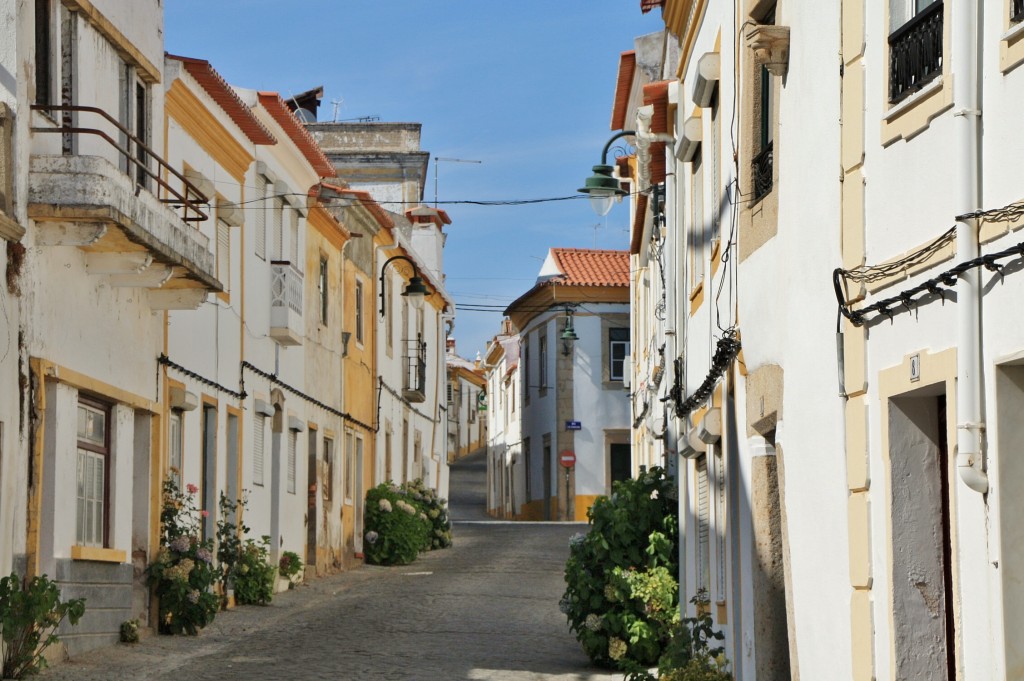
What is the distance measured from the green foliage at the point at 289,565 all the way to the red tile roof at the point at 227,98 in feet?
19.8

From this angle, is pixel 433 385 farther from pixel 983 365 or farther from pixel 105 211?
pixel 983 365

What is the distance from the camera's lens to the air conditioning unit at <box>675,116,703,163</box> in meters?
14.1

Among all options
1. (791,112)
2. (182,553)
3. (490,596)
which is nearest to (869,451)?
(791,112)

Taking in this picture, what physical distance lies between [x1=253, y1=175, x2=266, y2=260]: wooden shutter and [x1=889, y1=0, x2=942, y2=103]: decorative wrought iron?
16061mm

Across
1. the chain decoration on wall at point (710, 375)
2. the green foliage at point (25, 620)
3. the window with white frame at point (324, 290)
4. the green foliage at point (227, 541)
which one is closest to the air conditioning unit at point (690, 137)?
the chain decoration on wall at point (710, 375)

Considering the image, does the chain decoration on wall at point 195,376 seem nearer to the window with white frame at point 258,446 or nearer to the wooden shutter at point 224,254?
the window with white frame at point 258,446

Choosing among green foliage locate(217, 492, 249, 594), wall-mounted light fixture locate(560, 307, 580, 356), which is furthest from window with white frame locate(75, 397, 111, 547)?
wall-mounted light fixture locate(560, 307, 580, 356)

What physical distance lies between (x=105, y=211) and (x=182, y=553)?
17.1 ft

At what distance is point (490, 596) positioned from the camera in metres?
22.6

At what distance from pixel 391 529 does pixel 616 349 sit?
1711 cm

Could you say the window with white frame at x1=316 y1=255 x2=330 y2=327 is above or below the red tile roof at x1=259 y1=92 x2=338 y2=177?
below

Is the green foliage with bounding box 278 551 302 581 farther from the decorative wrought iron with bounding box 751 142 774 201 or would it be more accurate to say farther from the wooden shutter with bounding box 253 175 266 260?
the decorative wrought iron with bounding box 751 142 774 201

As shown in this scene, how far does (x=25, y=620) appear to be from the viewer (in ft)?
42.5

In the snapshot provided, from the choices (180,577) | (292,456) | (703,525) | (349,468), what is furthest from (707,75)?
(349,468)
